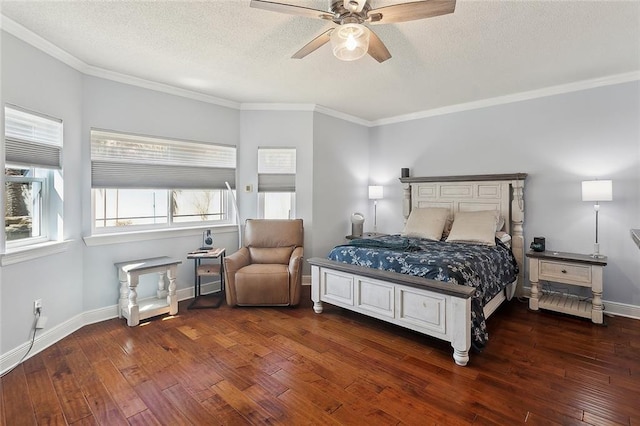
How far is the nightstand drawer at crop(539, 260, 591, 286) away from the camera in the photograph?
3.18m

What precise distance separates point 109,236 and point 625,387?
4.57 meters

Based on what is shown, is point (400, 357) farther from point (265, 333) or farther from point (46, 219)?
point (46, 219)

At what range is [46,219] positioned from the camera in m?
2.86

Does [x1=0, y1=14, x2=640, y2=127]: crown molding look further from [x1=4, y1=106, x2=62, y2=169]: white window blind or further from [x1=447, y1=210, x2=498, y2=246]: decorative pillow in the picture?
[x1=447, y1=210, x2=498, y2=246]: decorative pillow

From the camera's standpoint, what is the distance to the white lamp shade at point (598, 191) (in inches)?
122

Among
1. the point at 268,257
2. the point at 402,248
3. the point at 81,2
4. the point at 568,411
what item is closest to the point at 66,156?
the point at 81,2

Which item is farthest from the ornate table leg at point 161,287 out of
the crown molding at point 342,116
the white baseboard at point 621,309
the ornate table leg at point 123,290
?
the white baseboard at point 621,309

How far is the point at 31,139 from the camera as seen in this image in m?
2.61

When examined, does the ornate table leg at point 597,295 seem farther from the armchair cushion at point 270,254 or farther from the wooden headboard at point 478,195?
the armchair cushion at point 270,254

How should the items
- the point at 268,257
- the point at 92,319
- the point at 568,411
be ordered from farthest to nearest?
the point at 268,257 → the point at 92,319 → the point at 568,411

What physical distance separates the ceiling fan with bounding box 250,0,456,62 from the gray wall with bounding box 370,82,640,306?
2.87 metres

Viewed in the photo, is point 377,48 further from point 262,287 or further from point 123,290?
point 123,290

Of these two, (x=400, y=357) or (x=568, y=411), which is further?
(x=400, y=357)

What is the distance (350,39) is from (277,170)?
2766mm
